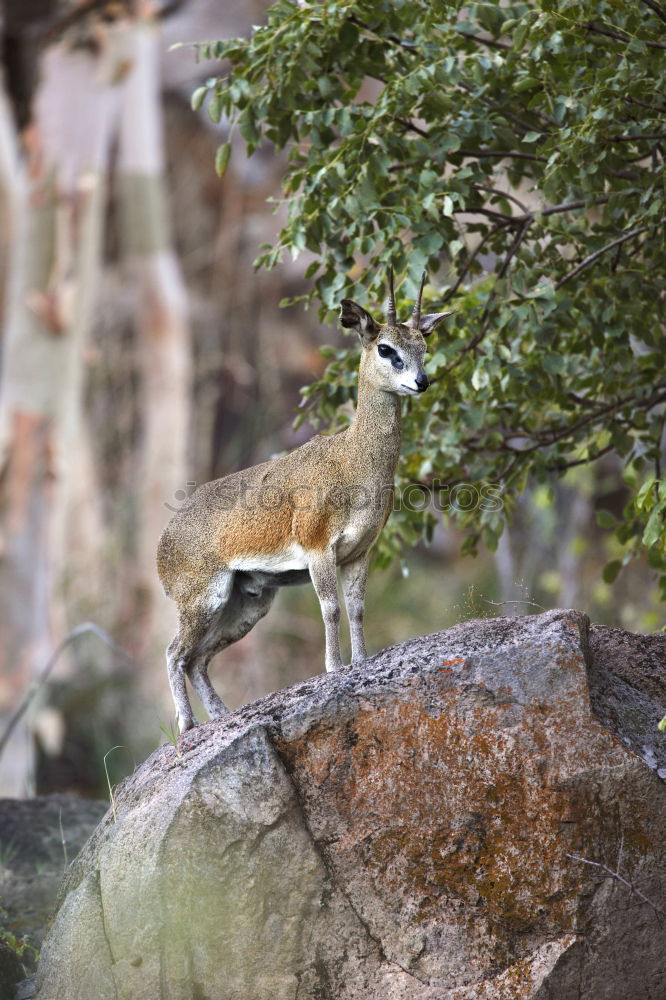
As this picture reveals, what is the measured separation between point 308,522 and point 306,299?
1.52 meters

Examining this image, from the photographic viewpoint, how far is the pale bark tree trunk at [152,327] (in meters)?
16.9

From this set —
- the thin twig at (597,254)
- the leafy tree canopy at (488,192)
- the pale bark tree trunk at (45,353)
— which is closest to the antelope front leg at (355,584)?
the leafy tree canopy at (488,192)

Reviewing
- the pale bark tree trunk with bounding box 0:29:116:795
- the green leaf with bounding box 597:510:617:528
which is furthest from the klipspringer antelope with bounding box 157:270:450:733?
the pale bark tree trunk with bounding box 0:29:116:795

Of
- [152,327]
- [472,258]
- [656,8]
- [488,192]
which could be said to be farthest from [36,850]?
[152,327]

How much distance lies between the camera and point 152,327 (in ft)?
58.4

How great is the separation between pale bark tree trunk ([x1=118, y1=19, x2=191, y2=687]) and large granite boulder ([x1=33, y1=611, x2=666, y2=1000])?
10.8 m

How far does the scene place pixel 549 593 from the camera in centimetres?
1605

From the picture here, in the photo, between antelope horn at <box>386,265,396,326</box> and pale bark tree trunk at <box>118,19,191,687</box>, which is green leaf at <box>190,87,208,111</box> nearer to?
antelope horn at <box>386,265,396,326</box>

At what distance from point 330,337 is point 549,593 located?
8.42 m

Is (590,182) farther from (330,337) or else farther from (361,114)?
(330,337)

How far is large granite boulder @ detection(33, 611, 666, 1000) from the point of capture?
5.10m

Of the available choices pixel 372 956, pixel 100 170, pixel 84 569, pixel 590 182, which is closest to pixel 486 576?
pixel 84 569

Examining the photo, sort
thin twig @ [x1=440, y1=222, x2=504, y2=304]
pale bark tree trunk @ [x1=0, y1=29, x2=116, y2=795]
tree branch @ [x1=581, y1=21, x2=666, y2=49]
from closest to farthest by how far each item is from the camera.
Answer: tree branch @ [x1=581, y1=21, x2=666, y2=49] < thin twig @ [x1=440, y1=222, x2=504, y2=304] < pale bark tree trunk @ [x1=0, y1=29, x2=116, y2=795]

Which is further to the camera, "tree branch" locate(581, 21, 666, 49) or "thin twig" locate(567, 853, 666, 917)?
"tree branch" locate(581, 21, 666, 49)
